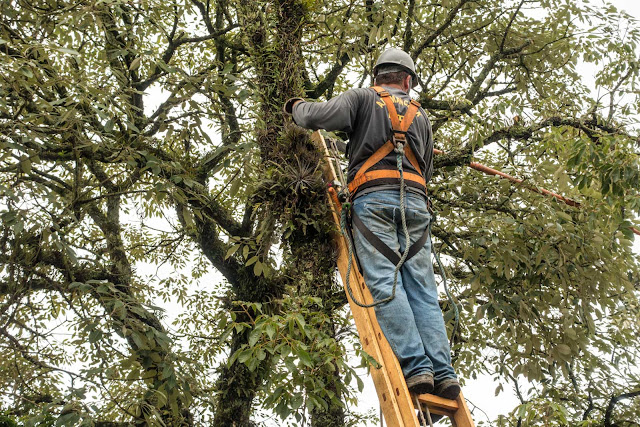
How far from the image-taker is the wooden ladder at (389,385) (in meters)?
3.13

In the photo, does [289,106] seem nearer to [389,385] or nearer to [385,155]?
[385,155]

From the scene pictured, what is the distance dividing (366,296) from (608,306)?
3.48 meters

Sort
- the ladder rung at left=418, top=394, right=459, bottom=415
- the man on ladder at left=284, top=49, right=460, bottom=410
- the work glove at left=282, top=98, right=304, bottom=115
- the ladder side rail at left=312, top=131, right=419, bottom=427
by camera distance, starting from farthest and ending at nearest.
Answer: the work glove at left=282, top=98, right=304, bottom=115, the man on ladder at left=284, top=49, right=460, bottom=410, the ladder rung at left=418, top=394, right=459, bottom=415, the ladder side rail at left=312, top=131, right=419, bottom=427

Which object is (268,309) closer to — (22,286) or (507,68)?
(22,286)

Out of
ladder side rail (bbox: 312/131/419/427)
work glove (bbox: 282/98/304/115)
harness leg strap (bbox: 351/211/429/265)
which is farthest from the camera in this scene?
work glove (bbox: 282/98/304/115)

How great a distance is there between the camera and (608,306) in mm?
6148

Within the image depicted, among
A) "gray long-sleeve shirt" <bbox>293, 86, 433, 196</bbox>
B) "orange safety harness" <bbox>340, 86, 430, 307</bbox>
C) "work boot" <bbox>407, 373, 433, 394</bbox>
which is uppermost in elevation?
"gray long-sleeve shirt" <bbox>293, 86, 433, 196</bbox>

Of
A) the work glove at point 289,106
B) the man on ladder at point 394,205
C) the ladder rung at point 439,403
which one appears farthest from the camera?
the work glove at point 289,106

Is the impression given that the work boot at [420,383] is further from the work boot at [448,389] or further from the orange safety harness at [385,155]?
the orange safety harness at [385,155]

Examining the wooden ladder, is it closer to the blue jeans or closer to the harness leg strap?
the blue jeans

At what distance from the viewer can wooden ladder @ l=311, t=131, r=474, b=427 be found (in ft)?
10.3

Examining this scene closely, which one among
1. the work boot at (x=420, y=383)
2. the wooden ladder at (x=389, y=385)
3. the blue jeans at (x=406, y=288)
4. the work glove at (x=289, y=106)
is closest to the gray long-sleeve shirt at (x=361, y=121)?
the work glove at (x=289, y=106)

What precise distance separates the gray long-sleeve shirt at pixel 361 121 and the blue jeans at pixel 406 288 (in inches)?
10.2

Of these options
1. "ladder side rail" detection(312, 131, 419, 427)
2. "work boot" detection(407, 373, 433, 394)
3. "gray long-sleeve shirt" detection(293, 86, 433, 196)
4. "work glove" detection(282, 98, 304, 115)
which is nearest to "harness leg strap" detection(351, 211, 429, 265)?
"ladder side rail" detection(312, 131, 419, 427)
